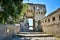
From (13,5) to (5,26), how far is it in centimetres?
103

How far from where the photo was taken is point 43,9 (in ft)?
52.0

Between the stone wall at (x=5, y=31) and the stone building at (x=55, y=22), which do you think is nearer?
the stone wall at (x=5, y=31)

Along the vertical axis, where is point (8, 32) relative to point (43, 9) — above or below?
below

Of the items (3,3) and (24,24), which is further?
(24,24)

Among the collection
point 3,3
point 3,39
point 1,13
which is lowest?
point 3,39

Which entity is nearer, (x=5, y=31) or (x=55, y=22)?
(x=5, y=31)

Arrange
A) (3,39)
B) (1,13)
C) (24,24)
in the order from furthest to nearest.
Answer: (24,24)
(1,13)
(3,39)

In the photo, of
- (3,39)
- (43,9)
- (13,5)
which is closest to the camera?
(3,39)

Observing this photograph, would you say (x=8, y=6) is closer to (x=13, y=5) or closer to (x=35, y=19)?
(x=13, y=5)

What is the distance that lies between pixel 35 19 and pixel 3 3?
10.3 meters

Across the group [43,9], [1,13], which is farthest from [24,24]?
[1,13]

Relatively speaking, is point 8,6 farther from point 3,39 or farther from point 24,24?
point 24,24

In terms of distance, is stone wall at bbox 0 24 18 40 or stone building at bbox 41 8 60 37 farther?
stone building at bbox 41 8 60 37

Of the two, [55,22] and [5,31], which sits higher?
[55,22]
